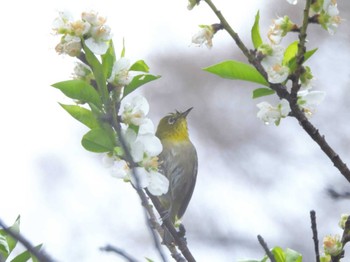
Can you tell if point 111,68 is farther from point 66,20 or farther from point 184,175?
point 184,175

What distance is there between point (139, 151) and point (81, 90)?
220mm

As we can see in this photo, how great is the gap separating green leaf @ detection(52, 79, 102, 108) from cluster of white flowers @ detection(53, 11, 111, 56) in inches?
3.1

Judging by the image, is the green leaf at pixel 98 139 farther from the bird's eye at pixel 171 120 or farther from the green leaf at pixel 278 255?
the bird's eye at pixel 171 120

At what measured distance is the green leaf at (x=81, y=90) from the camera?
2270 millimetres

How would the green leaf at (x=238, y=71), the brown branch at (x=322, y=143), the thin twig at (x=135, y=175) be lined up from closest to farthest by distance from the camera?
the thin twig at (x=135, y=175)
the brown branch at (x=322, y=143)
the green leaf at (x=238, y=71)

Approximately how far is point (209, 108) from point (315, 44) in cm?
123

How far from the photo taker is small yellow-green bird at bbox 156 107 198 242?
19.9 feet

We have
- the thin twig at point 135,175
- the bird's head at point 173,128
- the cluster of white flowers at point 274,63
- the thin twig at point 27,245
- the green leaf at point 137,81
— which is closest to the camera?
the thin twig at point 27,245

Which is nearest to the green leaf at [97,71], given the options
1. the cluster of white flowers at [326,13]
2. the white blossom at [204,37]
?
the white blossom at [204,37]

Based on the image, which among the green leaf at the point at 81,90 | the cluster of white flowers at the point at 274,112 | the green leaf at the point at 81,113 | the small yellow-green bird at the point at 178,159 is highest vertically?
the cluster of white flowers at the point at 274,112

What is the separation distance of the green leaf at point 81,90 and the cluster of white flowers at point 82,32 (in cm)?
8

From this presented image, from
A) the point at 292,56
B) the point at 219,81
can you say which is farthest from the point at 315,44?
the point at 292,56

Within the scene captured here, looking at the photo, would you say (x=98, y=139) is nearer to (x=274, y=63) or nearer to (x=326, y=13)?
(x=274, y=63)

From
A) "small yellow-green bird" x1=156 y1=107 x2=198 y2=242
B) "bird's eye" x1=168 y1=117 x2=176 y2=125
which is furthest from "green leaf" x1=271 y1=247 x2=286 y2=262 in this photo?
"bird's eye" x1=168 y1=117 x2=176 y2=125
